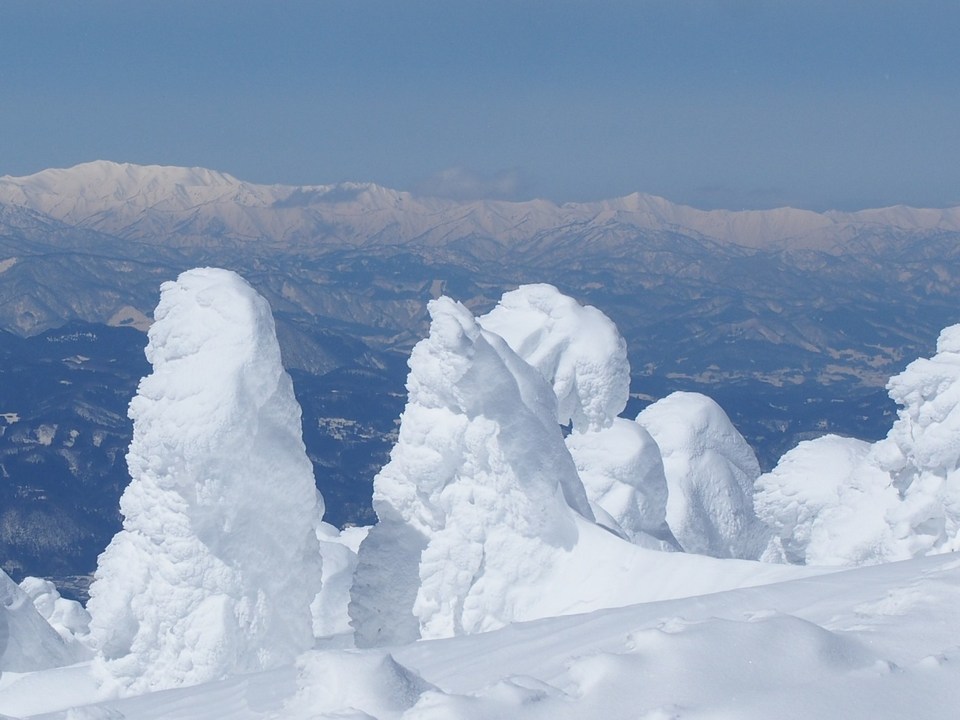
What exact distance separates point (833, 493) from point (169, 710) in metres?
19.1

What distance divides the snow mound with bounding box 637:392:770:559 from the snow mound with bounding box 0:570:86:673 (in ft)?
57.7

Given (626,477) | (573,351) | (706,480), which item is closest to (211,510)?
(573,351)

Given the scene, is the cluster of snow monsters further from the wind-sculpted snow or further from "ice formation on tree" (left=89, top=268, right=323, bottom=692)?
the wind-sculpted snow

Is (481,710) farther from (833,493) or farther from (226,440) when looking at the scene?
(833,493)

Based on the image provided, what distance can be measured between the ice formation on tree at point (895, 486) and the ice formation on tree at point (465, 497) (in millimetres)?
7916

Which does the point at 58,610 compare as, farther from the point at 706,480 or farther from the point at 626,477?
the point at 706,480

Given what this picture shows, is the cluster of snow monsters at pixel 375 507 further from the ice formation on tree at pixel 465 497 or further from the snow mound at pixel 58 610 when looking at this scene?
the snow mound at pixel 58 610

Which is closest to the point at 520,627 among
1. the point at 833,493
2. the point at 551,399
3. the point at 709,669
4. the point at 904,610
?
the point at 904,610

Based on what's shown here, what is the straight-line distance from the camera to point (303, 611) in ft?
78.4

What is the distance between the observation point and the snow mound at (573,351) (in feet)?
112

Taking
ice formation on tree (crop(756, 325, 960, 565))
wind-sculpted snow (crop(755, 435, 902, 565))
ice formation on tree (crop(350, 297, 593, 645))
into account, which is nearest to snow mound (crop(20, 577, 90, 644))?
ice formation on tree (crop(350, 297, 593, 645))

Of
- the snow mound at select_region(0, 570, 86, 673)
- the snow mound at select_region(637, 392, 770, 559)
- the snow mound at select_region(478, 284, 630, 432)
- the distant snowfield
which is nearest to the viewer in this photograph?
the distant snowfield

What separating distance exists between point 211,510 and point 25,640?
35.0ft

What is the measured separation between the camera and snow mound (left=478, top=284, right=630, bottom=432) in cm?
3406
